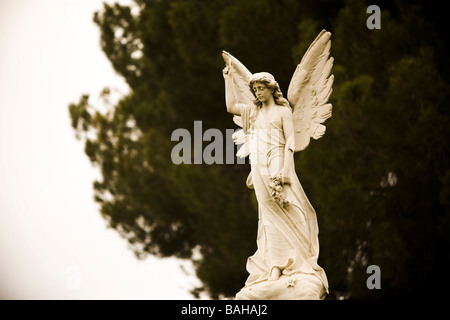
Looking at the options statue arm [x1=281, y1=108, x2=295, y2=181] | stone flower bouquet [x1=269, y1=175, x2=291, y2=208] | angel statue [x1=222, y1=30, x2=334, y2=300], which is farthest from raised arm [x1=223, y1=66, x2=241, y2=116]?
stone flower bouquet [x1=269, y1=175, x2=291, y2=208]

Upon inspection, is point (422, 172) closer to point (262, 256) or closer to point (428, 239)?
point (428, 239)

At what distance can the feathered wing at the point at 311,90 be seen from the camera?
9.70 metres

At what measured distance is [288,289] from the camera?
345 inches

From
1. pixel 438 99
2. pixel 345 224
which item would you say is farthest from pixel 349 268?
pixel 438 99

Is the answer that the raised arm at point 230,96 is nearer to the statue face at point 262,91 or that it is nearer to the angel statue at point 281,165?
the angel statue at point 281,165

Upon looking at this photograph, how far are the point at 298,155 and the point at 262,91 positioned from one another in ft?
19.6

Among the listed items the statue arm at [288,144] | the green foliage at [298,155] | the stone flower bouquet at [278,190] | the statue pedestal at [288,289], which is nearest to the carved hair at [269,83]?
the statue arm at [288,144]

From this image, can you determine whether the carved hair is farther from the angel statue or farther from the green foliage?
the green foliage

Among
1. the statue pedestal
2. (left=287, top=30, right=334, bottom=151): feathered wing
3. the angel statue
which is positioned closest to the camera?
the statue pedestal

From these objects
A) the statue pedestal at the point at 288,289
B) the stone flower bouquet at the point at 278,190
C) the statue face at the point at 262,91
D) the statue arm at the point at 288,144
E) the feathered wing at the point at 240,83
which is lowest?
the statue pedestal at the point at 288,289

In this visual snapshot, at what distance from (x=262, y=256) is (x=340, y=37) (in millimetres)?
6462

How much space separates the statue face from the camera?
9.45m

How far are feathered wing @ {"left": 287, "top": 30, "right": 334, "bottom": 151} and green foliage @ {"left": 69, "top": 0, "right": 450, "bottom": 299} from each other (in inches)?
146

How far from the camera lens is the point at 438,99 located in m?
13.5
